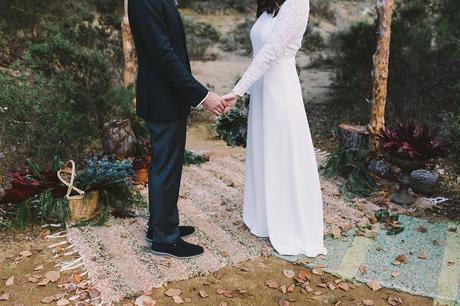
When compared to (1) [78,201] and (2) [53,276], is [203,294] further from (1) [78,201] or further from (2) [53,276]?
(1) [78,201]

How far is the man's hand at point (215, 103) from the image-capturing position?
360 centimetres

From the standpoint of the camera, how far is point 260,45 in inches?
152

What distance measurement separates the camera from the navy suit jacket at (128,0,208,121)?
3.29m

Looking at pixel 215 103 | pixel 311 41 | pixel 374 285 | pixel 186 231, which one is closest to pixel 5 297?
pixel 186 231

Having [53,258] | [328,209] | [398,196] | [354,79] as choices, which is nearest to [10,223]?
[53,258]

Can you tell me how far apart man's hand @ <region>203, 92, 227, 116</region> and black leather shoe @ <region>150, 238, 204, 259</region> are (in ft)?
3.68

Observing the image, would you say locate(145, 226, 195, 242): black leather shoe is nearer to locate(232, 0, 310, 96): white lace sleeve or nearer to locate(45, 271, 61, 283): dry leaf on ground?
locate(45, 271, 61, 283): dry leaf on ground

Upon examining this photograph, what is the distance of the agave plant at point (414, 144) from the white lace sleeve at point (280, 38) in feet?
6.41

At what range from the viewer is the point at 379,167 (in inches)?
234

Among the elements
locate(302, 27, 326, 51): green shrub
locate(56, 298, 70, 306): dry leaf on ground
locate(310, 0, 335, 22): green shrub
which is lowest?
locate(56, 298, 70, 306): dry leaf on ground

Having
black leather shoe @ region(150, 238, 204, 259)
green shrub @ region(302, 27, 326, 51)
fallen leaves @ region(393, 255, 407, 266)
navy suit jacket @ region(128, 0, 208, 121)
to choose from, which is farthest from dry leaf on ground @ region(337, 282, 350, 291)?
green shrub @ region(302, 27, 326, 51)

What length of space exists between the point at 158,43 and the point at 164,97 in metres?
0.38

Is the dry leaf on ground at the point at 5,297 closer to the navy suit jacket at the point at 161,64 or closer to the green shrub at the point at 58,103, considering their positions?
the navy suit jacket at the point at 161,64

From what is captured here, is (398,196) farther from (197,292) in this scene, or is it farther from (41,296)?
(41,296)
